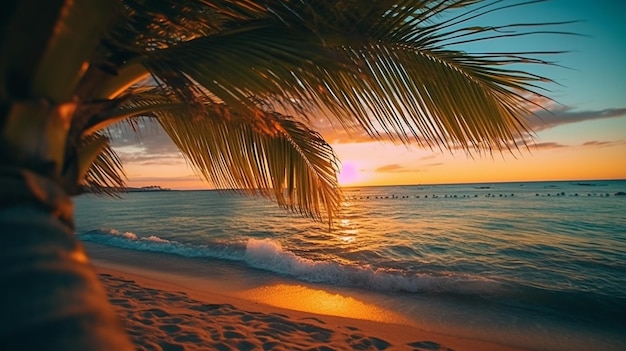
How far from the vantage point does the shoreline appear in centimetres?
509

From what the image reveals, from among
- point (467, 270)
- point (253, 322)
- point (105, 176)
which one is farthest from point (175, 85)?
point (467, 270)

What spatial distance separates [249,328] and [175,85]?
4.93 metres

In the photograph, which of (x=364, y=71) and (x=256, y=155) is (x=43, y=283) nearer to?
(x=364, y=71)

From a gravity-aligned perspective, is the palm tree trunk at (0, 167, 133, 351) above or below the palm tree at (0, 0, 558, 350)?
below

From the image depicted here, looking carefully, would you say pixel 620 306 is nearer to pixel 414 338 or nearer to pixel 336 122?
pixel 414 338

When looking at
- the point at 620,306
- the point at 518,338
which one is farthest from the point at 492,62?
the point at 620,306

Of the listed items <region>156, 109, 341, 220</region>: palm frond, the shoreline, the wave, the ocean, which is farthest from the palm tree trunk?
the wave

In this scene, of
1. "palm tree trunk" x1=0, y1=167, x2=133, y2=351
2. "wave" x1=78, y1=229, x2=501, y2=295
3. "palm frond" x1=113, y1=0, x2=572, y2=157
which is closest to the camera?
"palm tree trunk" x1=0, y1=167, x2=133, y2=351

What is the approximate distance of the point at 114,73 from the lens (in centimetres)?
136

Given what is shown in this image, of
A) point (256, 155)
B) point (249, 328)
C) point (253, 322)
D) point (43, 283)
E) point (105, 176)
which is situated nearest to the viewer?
point (43, 283)

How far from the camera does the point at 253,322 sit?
235 inches

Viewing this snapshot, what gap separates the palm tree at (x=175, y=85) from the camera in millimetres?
729

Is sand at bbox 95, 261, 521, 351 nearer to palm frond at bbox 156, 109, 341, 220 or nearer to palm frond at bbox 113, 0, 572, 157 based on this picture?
palm frond at bbox 156, 109, 341, 220

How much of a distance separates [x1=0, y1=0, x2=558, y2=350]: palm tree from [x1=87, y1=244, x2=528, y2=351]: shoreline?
4.08 metres
